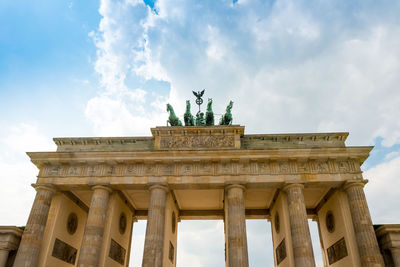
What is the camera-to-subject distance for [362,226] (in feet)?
62.0

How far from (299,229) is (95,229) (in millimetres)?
13516

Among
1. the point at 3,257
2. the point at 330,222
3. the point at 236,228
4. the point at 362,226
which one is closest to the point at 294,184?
the point at 362,226

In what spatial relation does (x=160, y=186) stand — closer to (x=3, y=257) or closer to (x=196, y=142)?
(x=196, y=142)

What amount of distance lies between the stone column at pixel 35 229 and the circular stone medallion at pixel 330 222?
829 inches

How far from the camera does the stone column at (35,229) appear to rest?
61.5 feet

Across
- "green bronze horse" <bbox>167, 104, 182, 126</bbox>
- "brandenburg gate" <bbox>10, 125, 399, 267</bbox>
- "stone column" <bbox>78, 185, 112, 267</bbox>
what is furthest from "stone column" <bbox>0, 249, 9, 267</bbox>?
"green bronze horse" <bbox>167, 104, 182, 126</bbox>

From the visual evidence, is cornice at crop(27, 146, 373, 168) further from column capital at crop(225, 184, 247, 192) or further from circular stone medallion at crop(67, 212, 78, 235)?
circular stone medallion at crop(67, 212, 78, 235)

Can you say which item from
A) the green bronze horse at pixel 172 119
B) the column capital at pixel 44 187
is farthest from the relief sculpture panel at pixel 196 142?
the column capital at pixel 44 187

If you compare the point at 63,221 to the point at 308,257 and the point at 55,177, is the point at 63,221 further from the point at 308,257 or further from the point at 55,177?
the point at 308,257

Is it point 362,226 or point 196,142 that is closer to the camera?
point 362,226

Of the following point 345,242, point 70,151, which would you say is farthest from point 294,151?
point 70,151

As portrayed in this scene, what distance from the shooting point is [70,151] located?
22.6 metres

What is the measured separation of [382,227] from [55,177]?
22990mm

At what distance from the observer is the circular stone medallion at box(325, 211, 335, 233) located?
22.4 m
